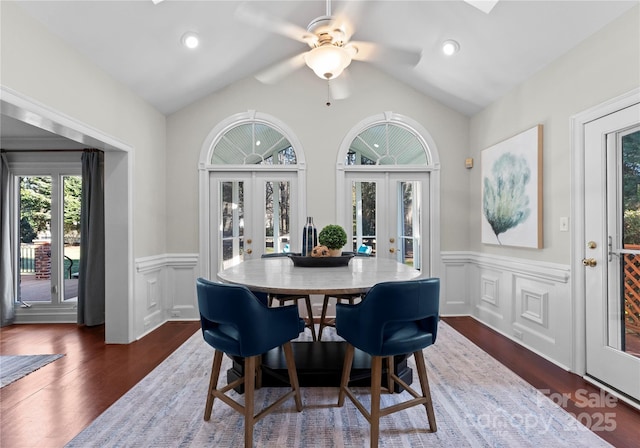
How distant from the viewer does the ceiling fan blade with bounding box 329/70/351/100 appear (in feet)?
13.6

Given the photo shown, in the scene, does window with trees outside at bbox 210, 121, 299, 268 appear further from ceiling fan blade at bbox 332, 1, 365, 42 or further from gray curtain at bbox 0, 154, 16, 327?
gray curtain at bbox 0, 154, 16, 327

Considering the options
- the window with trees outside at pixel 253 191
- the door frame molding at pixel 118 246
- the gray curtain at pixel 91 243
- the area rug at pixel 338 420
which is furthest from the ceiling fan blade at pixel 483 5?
the gray curtain at pixel 91 243

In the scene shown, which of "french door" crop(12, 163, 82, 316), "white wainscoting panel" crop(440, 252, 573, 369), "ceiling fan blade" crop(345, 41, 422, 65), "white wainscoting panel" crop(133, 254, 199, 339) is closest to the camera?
"white wainscoting panel" crop(440, 252, 573, 369)

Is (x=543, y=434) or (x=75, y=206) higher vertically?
(x=75, y=206)

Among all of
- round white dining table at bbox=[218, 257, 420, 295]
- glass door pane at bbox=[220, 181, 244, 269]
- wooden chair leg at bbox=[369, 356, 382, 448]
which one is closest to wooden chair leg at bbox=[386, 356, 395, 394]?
wooden chair leg at bbox=[369, 356, 382, 448]

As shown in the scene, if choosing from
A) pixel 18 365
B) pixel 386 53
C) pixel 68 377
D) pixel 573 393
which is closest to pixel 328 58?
pixel 386 53

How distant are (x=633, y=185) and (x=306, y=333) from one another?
289 cm

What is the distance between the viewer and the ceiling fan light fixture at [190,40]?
2.93 metres

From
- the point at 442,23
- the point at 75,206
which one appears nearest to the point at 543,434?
the point at 442,23

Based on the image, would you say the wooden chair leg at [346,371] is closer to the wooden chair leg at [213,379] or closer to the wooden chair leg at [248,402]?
the wooden chair leg at [248,402]

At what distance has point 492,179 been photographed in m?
3.69

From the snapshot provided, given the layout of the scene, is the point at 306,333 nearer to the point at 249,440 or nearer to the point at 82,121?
the point at 249,440

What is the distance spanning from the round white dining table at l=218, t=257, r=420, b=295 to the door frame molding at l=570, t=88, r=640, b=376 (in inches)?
58.2

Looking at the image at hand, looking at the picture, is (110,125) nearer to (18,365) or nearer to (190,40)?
(190,40)
